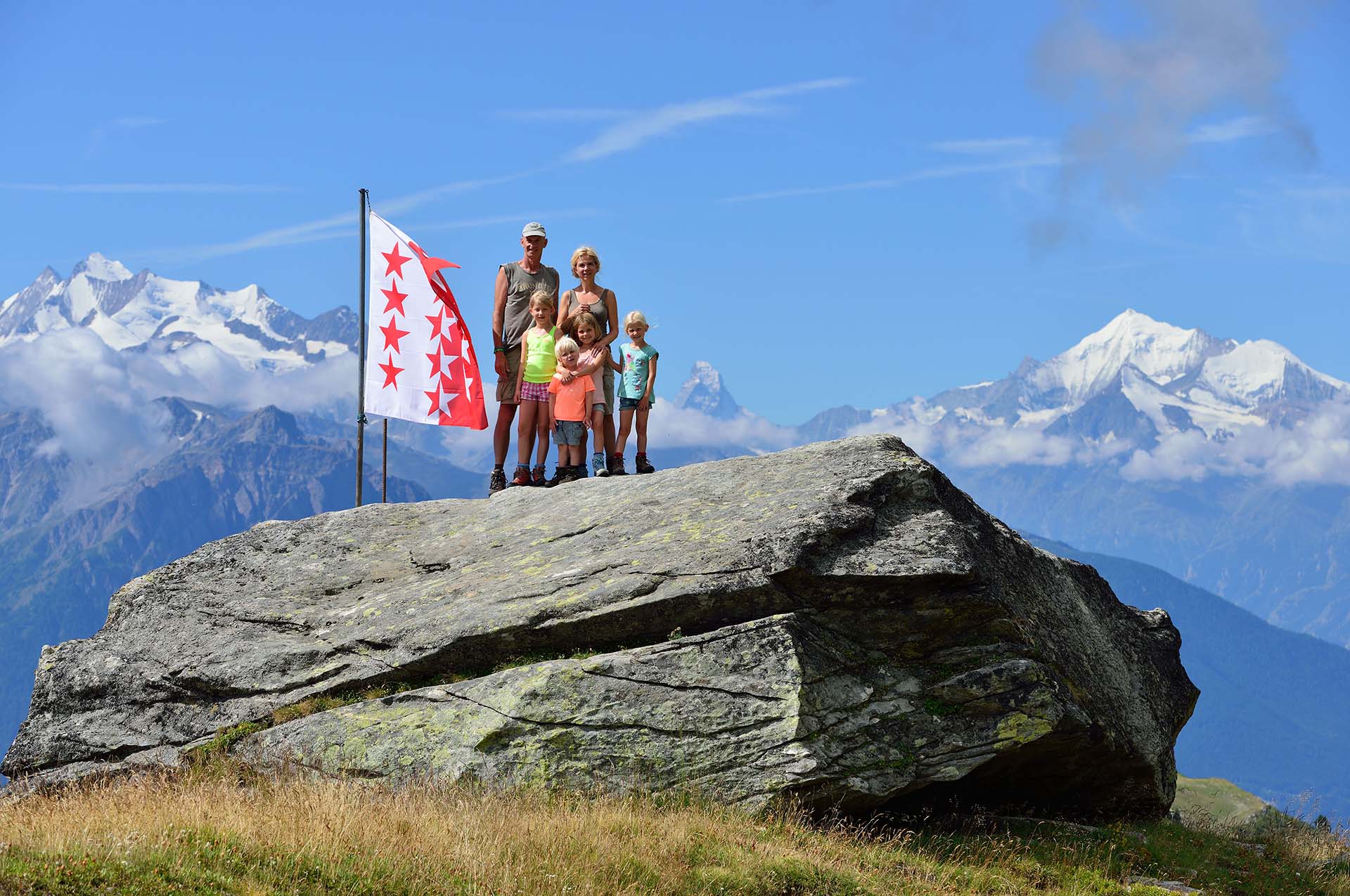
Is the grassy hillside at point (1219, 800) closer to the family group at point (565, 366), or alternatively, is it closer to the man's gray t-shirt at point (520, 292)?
the family group at point (565, 366)

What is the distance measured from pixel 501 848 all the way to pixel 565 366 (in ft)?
32.2

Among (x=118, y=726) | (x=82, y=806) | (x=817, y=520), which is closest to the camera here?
(x=82, y=806)

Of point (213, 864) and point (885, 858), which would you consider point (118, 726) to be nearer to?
point (213, 864)

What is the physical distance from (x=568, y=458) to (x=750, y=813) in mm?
8212

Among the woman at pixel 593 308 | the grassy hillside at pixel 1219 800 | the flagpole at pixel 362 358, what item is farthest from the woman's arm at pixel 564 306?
the grassy hillside at pixel 1219 800

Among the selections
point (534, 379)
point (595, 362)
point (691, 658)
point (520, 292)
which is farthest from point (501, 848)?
point (520, 292)

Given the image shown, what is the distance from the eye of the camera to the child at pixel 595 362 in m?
19.7

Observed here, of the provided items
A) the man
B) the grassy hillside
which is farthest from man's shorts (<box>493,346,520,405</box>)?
the grassy hillside

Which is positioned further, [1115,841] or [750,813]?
[1115,841]

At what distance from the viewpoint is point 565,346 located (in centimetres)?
1988

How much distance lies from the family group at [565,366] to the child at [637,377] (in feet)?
0.04

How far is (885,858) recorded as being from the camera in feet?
44.2

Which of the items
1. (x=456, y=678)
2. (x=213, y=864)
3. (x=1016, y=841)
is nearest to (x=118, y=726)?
(x=456, y=678)

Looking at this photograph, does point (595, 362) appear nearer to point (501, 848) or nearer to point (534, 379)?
point (534, 379)
